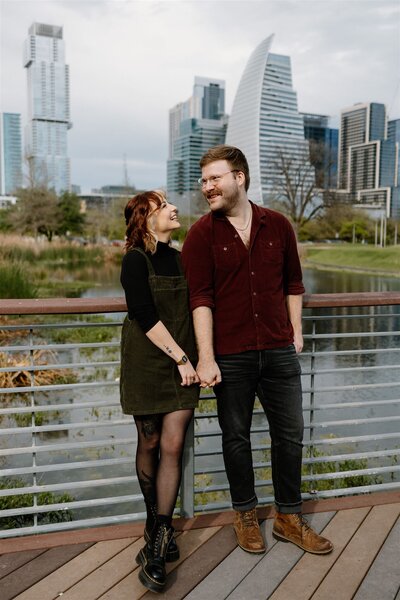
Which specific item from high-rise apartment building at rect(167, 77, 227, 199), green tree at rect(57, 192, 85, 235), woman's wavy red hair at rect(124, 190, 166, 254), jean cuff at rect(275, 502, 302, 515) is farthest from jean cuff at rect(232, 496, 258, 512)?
high-rise apartment building at rect(167, 77, 227, 199)

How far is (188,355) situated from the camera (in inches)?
83.1

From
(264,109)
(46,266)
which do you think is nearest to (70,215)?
(46,266)

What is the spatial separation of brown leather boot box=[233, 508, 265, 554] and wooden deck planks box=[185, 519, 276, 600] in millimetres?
23

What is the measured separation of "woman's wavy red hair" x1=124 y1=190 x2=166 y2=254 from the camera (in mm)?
2021

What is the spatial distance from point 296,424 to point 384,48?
4120 cm

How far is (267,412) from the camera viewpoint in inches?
91.2

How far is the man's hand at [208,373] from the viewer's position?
2.09 metres

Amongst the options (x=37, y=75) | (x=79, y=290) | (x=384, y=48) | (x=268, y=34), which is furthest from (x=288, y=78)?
(x=37, y=75)

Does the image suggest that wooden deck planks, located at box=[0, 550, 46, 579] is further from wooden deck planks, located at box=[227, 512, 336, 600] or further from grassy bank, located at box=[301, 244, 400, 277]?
grassy bank, located at box=[301, 244, 400, 277]

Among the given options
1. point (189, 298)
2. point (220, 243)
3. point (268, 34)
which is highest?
point (268, 34)

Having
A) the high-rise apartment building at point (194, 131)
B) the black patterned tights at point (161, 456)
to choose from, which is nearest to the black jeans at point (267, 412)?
the black patterned tights at point (161, 456)

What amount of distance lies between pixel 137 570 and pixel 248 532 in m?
0.45

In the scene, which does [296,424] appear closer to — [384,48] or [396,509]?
[396,509]

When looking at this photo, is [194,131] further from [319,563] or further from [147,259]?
[319,563]
